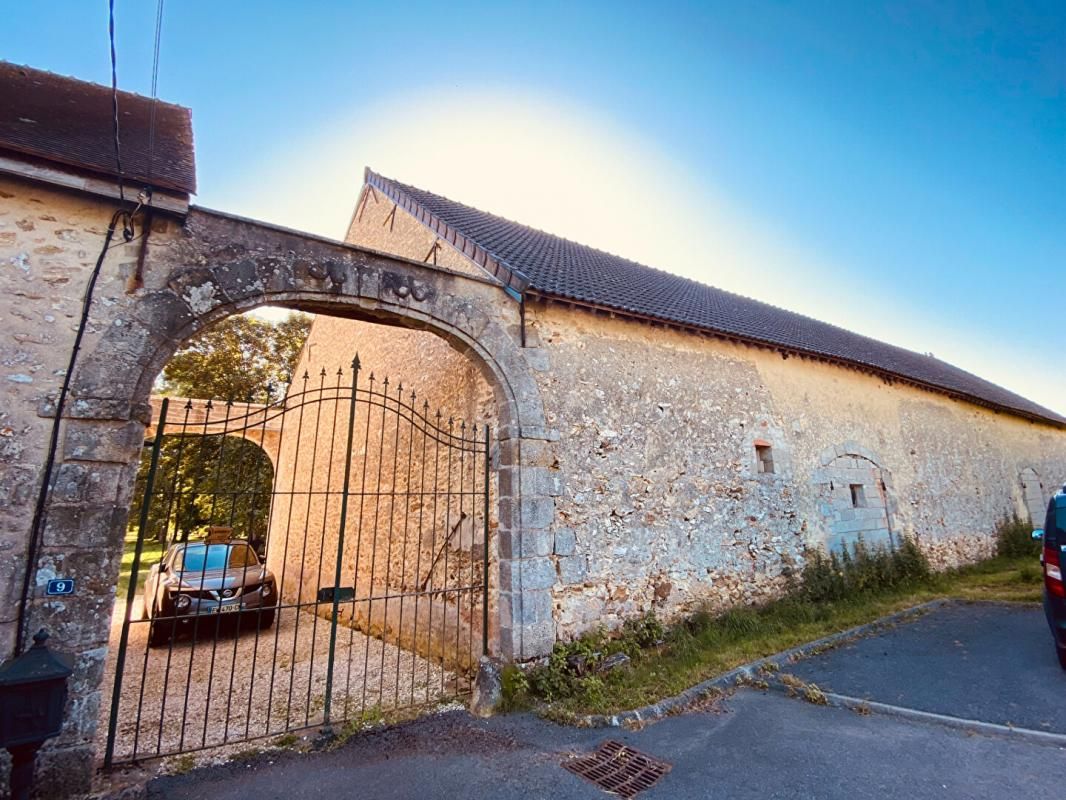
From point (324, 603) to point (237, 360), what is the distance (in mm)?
11316

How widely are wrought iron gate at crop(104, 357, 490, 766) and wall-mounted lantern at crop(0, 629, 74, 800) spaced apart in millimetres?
378

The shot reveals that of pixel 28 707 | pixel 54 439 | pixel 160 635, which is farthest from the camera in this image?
pixel 160 635

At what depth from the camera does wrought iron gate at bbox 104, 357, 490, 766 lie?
3.67m

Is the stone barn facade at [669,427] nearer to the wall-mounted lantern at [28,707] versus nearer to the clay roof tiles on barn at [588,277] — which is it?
the clay roof tiles on barn at [588,277]

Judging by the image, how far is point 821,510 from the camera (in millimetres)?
7578

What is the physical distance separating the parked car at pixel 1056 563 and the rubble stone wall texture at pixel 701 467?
2.70m

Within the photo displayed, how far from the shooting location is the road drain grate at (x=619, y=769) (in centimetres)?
307

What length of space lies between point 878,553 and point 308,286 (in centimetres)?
915

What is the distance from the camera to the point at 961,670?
4.70 m

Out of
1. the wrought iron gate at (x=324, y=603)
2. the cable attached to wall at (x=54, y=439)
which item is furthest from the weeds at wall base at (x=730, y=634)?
the cable attached to wall at (x=54, y=439)

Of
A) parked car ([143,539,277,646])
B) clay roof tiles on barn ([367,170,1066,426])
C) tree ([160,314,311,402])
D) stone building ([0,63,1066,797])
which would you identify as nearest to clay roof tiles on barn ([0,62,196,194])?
stone building ([0,63,1066,797])

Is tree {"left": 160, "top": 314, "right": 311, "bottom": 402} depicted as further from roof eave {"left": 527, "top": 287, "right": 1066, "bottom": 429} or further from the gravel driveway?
roof eave {"left": 527, "top": 287, "right": 1066, "bottom": 429}

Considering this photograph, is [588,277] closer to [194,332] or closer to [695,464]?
[695,464]

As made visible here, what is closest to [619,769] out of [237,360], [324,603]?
[324,603]
